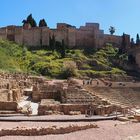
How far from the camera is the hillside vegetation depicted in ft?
178

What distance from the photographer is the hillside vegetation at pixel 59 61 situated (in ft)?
178

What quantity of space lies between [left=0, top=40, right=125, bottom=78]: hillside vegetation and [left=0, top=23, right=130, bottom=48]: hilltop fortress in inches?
83.5

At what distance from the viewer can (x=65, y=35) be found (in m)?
70.8

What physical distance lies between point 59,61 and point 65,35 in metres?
11.2

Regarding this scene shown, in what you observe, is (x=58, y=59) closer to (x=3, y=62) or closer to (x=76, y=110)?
(x=3, y=62)

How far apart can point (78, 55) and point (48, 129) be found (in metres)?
45.2

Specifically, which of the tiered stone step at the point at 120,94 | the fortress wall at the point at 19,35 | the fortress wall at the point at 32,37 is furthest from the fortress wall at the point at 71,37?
the tiered stone step at the point at 120,94

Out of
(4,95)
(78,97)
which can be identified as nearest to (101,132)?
(4,95)

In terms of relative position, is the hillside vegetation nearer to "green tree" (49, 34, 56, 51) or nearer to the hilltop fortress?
"green tree" (49, 34, 56, 51)

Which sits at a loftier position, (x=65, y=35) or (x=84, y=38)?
(x=65, y=35)

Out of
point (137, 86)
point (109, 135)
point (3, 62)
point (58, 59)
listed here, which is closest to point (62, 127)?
point (109, 135)

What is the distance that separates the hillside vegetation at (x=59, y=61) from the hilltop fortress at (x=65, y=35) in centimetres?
212

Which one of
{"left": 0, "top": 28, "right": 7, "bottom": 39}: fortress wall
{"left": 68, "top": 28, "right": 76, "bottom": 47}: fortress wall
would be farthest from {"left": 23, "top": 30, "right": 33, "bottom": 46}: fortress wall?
{"left": 68, "top": 28, "right": 76, "bottom": 47}: fortress wall

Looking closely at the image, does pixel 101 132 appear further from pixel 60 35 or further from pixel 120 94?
pixel 60 35
